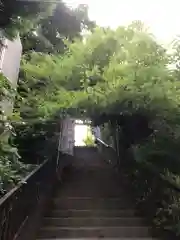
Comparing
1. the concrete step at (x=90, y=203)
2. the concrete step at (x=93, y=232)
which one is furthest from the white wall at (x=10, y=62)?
the concrete step at (x=93, y=232)

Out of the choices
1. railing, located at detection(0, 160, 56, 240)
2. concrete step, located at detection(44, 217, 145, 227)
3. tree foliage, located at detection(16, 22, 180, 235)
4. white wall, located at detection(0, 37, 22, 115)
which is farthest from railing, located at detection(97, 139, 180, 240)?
white wall, located at detection(0, 37, 22, 115)

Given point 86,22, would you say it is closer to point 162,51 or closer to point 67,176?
point 162,51

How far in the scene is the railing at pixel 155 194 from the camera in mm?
4604

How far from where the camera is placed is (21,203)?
4215mm

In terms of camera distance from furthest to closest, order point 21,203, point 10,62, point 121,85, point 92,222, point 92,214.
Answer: point 10,62
point 121,85
point 92,214
point 92,222
point 21,203

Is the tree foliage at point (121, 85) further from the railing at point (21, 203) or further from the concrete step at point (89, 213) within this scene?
the railing at point (21, 203)

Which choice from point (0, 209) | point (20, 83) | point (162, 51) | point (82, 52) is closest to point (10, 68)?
point (20, 83)

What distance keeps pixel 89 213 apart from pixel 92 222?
31 centimetres

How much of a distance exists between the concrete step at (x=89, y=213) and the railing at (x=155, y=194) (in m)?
0.31

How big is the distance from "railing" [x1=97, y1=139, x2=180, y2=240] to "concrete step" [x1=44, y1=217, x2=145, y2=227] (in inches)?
10.7

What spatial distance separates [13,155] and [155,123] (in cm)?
267

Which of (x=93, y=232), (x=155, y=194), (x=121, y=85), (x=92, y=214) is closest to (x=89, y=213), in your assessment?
(x=92, y=214)

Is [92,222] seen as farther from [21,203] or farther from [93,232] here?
[21,203]

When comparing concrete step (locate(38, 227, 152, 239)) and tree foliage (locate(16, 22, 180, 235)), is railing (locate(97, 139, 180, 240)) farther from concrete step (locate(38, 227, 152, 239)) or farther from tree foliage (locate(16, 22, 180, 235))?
concrete step (locate(38, 227, 152, 239))
